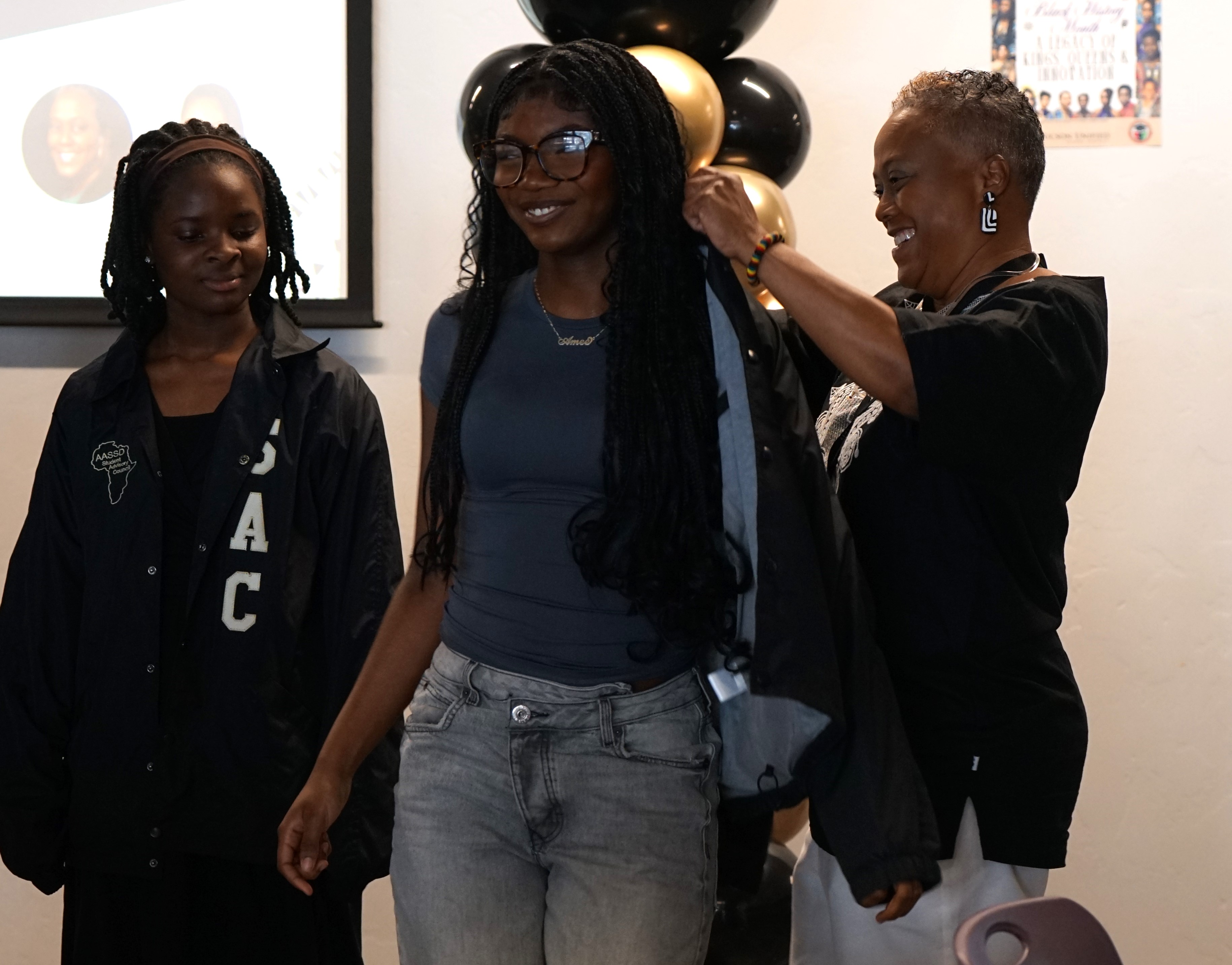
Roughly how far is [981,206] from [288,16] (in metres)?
1.81

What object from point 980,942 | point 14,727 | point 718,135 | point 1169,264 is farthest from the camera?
point 1169,264

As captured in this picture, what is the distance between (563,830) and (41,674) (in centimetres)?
100

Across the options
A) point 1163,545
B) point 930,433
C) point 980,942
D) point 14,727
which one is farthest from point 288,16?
point 980,942

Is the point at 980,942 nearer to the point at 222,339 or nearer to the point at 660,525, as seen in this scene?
the point at 660,525

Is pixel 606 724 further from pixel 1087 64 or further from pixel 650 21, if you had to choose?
pixel 1087 64

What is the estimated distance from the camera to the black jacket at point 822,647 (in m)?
1.26

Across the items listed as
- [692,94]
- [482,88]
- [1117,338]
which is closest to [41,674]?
[482,88]

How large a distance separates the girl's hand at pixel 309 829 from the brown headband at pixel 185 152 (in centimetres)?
100

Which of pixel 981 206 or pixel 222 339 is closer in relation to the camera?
pixel 981 206

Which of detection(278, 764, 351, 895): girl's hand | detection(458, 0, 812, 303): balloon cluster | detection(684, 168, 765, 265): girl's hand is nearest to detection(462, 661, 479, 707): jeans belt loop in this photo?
detection(278, 764, 351, 895): girl's hand

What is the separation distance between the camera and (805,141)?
2383mm

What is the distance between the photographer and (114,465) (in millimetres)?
1866

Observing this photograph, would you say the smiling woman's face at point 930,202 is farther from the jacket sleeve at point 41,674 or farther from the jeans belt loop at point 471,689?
the jacket sleeve at point 41,674

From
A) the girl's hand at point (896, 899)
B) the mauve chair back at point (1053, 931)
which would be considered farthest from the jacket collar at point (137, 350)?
the mauve chair back at point (1053, 931)
